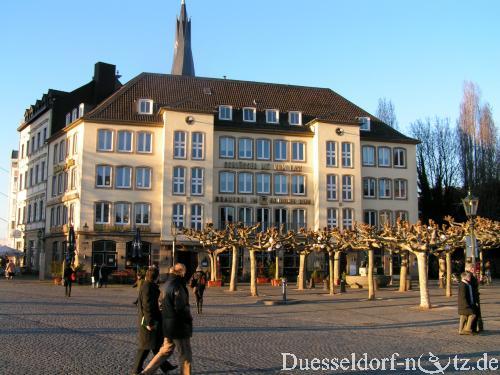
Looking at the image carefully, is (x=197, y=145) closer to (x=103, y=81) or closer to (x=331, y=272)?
(x=103, y=81)

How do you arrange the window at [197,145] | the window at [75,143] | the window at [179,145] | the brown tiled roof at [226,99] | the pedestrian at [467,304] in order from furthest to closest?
the brown tiled roof at [226,99] < the window at [75,143] < the window at [197,145] < the window at [179,145] < the pedestrian at [467,304]

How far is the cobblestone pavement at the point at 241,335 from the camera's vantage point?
416 inches

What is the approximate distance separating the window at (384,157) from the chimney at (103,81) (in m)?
25.2

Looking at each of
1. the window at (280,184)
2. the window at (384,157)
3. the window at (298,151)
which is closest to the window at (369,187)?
the window at (384,157)

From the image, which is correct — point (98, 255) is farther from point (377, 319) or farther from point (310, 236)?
point (377, 319)

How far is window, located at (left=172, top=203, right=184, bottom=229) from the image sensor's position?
47.5 metres

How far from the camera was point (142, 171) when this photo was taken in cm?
4791

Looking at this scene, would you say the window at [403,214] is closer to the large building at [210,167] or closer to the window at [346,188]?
the large building at [210,167]

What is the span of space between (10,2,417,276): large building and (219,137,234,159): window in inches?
3.4

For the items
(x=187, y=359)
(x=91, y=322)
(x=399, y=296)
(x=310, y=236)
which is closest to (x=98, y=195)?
(x=310, y=236)

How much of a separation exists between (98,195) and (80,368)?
1503 inches

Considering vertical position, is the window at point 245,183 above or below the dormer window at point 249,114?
below

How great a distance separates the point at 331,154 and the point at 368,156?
4.49 metres

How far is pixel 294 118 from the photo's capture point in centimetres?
5341
